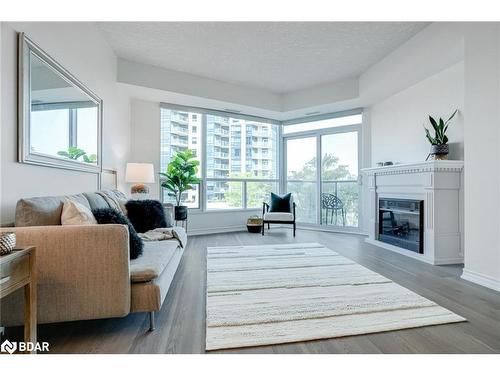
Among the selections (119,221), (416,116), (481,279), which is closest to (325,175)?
(416,116)

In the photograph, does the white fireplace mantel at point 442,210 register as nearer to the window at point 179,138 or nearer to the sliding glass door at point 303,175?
the sliding glass door at point 303,175

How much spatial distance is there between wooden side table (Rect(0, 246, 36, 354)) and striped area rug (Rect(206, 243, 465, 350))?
35.5 inches

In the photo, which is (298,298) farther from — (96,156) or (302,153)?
(302,153)

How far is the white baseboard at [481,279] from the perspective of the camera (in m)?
2.42

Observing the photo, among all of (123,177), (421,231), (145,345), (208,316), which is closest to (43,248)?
(145,345)

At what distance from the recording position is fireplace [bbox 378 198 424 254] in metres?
3.51

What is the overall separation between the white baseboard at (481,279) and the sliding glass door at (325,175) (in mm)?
2591

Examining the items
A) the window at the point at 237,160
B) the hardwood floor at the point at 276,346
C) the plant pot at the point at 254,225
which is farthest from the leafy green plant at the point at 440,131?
the window at the point at 237,160

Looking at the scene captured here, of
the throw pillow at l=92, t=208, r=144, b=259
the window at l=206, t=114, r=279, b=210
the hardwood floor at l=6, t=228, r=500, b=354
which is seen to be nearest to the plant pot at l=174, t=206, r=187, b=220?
the window at l=206, t=114, r=279, b=210

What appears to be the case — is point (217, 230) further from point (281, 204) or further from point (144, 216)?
point (144, 216)

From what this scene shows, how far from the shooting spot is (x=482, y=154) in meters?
2.57

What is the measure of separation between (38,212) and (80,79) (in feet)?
5.67

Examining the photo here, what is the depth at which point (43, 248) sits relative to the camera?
150 cm
